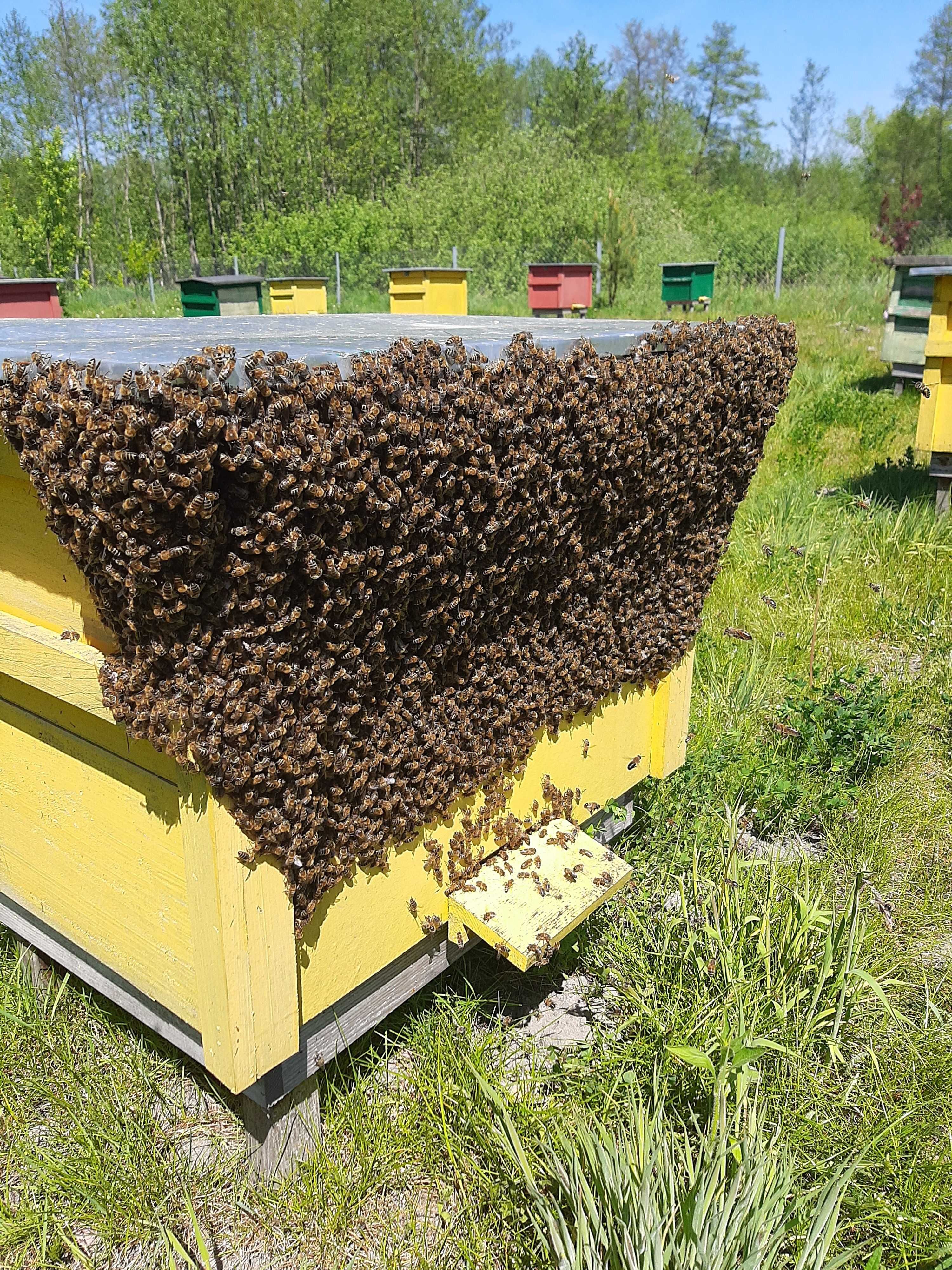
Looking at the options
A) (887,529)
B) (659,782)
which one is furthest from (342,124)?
(659,782)

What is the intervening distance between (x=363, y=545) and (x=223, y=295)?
8845mm

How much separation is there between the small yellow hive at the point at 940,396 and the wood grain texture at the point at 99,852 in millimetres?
5278

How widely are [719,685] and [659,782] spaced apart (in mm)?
926

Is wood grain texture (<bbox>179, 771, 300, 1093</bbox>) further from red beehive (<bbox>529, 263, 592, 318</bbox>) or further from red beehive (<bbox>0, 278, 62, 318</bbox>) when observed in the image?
red beehive (<bbox>529, 263, 592, 318</bbox>)

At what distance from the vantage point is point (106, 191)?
37.8m

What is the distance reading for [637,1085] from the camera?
2289mm

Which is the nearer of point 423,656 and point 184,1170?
point 423,656

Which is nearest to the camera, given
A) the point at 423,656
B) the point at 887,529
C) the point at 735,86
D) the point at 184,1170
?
the point at 423,656

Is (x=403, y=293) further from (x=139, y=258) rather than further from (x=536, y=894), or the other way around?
(x=139, y=258)

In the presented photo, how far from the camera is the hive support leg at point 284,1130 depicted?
2.10 metres

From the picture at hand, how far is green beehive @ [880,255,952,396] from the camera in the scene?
8922 millimetres

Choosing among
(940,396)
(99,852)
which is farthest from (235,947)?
(940,396)

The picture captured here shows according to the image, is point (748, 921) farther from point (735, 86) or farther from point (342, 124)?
point (735, 86)

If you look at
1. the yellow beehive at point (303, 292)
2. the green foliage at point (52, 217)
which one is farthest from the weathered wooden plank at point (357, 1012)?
the green foliage at point (52, 217)
